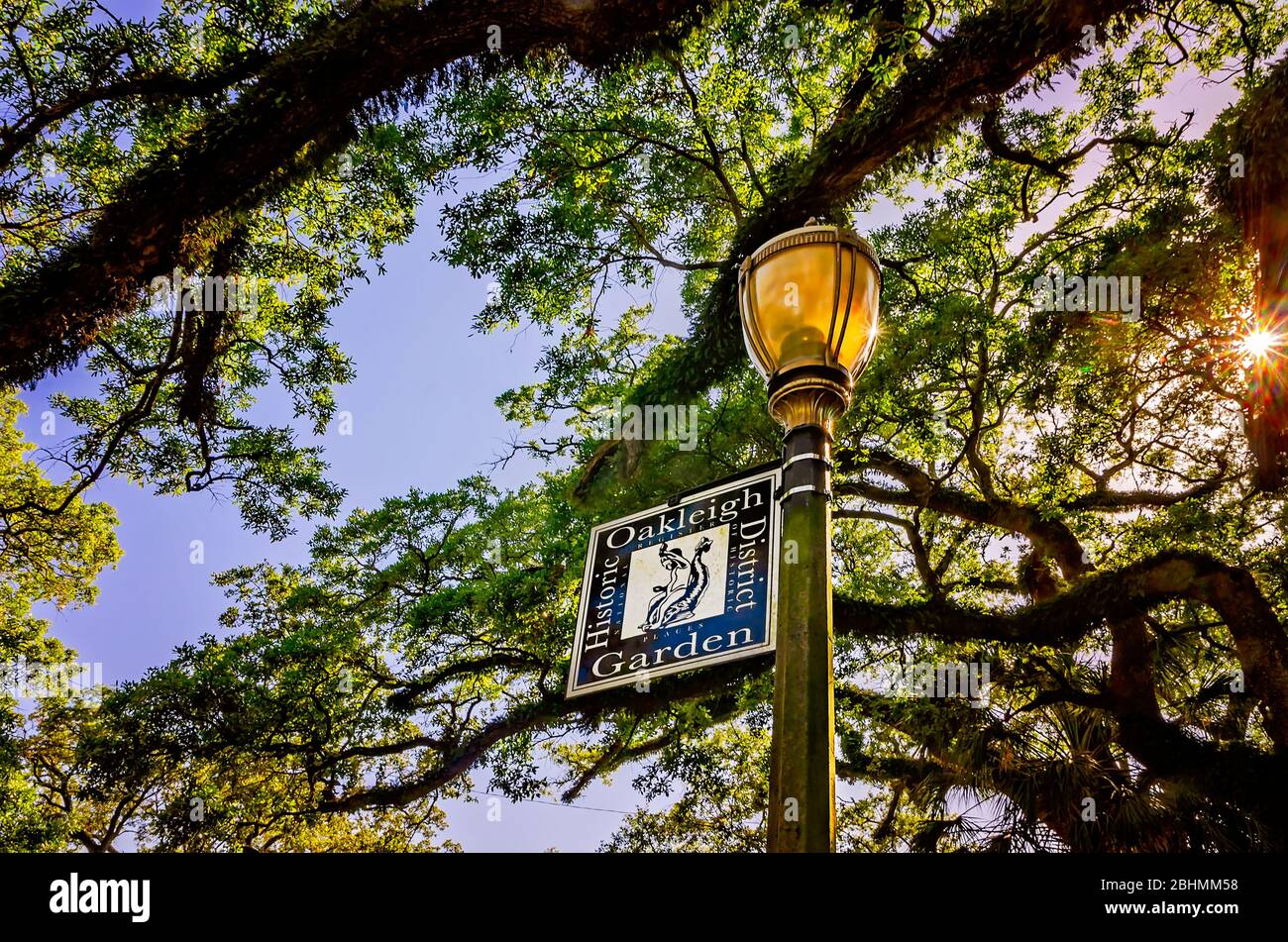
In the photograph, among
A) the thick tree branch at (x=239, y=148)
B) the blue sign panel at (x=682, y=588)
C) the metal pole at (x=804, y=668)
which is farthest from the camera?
the thick tree branch at (x=239, y=148)

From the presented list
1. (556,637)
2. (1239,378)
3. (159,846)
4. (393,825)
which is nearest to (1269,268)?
(1239,378)

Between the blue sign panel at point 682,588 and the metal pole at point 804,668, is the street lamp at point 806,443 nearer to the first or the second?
the metal pole at point 804,668

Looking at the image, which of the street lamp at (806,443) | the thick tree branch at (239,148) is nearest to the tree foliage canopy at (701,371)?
the thick tree branch at (239,148)

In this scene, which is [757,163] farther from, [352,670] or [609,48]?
[352,670]

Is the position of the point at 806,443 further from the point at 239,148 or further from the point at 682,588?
the point at 239,148

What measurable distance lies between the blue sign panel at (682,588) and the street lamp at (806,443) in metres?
0.24

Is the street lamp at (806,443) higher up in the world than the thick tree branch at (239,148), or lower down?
lower down

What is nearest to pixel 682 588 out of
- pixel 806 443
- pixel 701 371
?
pixel 806 443

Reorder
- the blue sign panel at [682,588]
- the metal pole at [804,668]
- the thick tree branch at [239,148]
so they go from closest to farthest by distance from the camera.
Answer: the metal pole at [804,668]
the blue sign panel at [682,588]
the thick tree branch at [239,148]

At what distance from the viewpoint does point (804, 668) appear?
72.9 inches

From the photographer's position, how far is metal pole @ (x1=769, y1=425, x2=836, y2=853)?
5.53 feet

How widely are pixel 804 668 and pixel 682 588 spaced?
0.70 metres

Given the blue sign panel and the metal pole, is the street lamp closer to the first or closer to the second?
A: the metal pole

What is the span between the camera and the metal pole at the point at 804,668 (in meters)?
1.69
